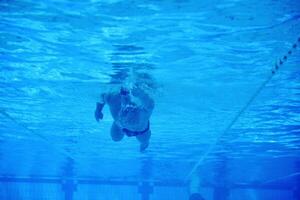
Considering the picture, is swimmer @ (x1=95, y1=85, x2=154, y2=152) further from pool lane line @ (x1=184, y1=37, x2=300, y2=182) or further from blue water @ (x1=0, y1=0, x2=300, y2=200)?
pool lane line @ (x1=184, y1=37, x2=300, y2=182)

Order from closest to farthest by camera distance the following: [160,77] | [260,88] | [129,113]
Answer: [129,113]
[160,77]
[260,88]

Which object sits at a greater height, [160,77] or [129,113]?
[160,77]

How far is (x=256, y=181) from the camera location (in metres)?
39.3

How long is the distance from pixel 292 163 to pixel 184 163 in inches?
368

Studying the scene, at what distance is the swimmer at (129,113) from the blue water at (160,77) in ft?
1.91

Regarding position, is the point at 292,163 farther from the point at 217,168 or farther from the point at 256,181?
the point at 256,181

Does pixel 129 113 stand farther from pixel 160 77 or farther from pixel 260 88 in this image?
pixel 260 88

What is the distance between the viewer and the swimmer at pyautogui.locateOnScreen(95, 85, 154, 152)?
11211mm

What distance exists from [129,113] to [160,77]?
235 centimetres

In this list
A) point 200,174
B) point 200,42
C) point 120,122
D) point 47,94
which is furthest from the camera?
point 200,174

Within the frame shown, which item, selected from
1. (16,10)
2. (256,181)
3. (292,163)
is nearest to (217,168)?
(292,163)

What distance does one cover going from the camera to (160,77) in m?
12.8

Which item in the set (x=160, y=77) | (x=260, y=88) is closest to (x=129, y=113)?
(x=160, y=77)

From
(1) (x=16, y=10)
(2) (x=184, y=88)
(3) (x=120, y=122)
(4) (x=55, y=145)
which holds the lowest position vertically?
(3) (x=120, y=122)
